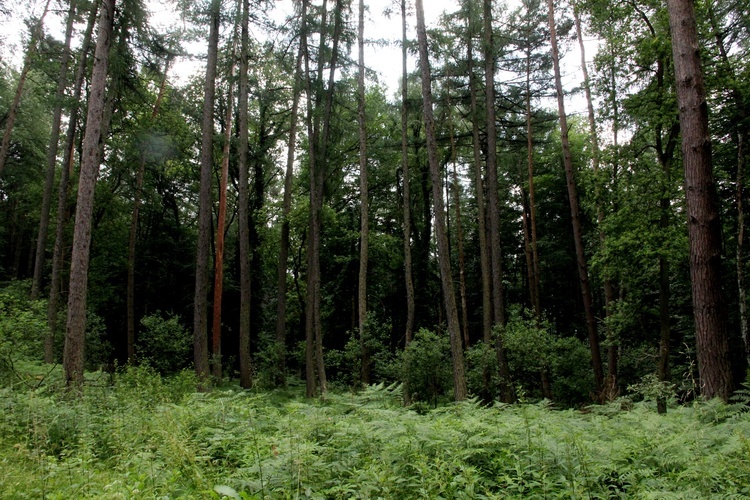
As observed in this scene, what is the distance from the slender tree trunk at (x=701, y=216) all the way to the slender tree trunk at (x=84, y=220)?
36.8ft

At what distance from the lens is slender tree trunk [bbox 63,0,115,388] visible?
9.34 metres

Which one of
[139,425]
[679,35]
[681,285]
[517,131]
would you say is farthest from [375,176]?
[139,425]

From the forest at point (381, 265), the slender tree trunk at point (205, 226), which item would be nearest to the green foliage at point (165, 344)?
the forest at point (381, 265)

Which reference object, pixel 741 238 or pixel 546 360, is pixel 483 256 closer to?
pixel 546 360

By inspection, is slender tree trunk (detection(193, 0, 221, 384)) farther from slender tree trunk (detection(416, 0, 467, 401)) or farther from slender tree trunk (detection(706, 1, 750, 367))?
slender tree trunk (detection(706, 1, 750, 367))

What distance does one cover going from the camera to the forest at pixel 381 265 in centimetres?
405

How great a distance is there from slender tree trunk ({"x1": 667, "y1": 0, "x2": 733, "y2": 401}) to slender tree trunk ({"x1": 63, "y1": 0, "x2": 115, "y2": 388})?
11.2 m

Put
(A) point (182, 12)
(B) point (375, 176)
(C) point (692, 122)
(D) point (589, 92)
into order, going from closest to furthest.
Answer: (C) point (692, 122) → (A) point (182, 12) → (D) point (589, 92) → (B) point (375, 176)

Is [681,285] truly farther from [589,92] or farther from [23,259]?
[23,259]

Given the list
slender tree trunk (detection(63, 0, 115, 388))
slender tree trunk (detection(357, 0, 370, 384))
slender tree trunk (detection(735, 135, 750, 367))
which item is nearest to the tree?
slender tree trunk (detection(357, 0, 370, 384))

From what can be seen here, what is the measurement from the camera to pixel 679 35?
6879mm

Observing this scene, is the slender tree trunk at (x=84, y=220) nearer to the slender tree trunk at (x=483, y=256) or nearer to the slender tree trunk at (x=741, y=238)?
the slender tree trunk at (x=483, y=256)

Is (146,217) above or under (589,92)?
under

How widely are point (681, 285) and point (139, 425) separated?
59.5ft
